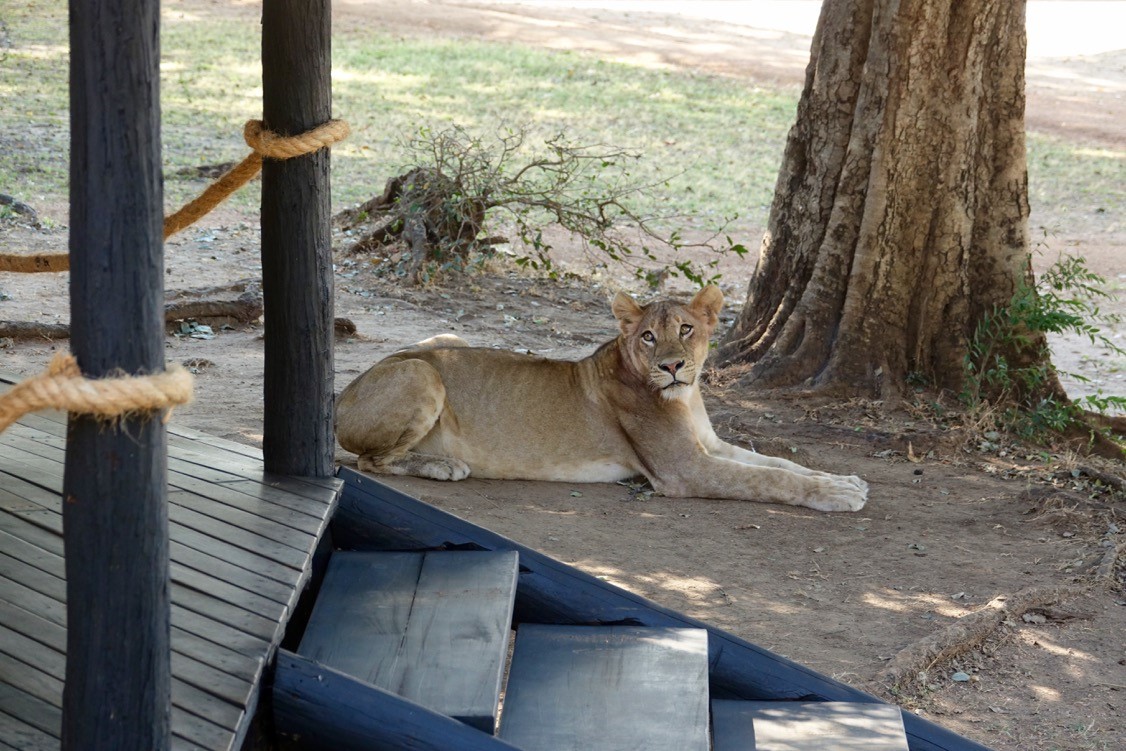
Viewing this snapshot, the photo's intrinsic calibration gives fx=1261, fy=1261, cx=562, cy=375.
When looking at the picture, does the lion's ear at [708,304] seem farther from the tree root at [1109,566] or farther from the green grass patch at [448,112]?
the green grass patch at [448,112]

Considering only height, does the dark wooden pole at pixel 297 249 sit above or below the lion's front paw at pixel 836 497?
above

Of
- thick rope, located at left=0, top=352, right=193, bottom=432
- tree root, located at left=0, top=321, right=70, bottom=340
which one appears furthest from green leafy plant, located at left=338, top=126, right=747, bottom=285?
thick rope, located at left=0, top=352, right=193, bottom=432

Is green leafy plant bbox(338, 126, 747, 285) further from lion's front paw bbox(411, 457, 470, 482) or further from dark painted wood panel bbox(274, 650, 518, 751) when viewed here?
dark painted wood panel bbox(274, 650, 518, 751)

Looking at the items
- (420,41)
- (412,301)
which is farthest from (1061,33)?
(412,301)

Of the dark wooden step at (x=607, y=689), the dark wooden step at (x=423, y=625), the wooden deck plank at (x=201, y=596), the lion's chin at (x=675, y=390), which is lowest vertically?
the dark wooden step at (x=607, y=689)

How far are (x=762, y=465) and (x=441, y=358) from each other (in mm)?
1683

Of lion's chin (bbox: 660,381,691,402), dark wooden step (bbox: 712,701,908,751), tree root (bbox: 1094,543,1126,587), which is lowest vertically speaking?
tree root (bbox: 1094,543,1126,587)

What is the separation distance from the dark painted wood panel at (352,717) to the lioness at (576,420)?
314 cm

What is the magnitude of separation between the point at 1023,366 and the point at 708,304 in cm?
233

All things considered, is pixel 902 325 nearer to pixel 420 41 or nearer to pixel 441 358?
pixel 441 358

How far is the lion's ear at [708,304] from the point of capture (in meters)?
6.03

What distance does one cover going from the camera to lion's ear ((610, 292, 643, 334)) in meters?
6.11

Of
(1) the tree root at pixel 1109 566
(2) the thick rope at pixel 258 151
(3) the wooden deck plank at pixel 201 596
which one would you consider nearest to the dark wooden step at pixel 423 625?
(3) the wooden deck plank at pixel 201 596

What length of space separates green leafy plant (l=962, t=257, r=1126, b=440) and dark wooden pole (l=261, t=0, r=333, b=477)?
4510 millimetres
